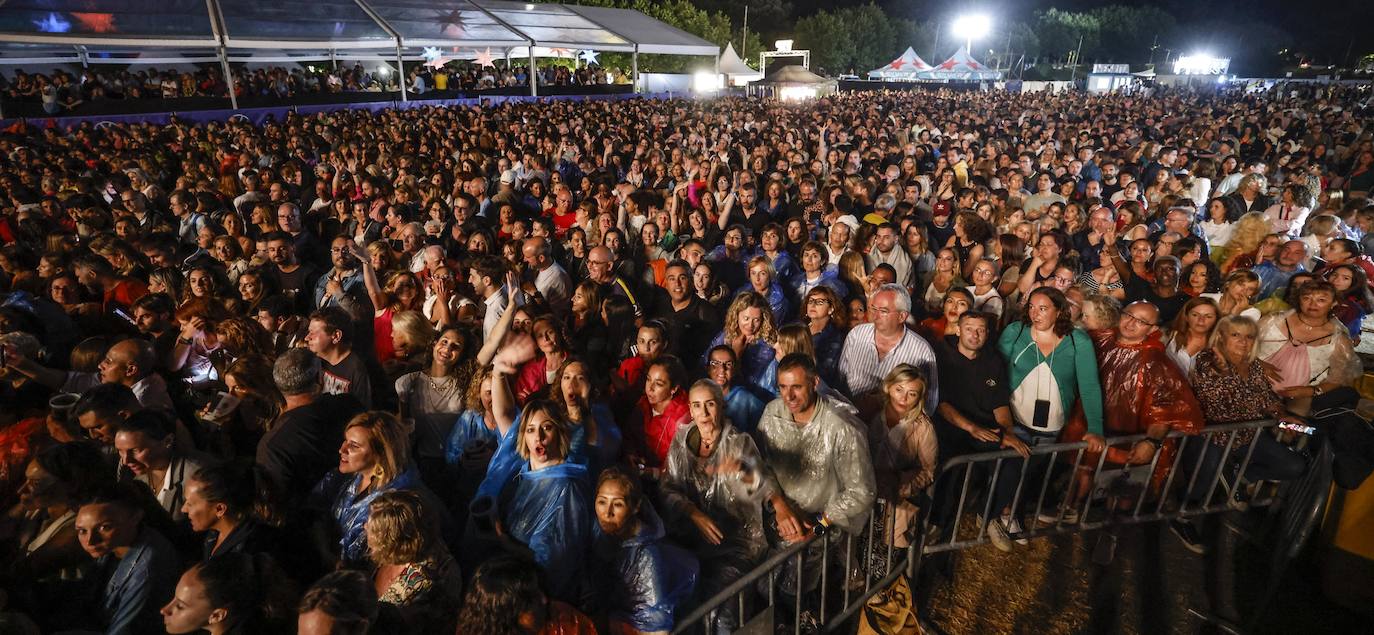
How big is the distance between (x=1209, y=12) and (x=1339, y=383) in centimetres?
16890

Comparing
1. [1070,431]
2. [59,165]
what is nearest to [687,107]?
[59,165]

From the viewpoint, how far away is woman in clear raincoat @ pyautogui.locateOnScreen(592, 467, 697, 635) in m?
2.61

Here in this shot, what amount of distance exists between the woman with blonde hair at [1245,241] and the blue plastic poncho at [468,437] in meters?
6.97

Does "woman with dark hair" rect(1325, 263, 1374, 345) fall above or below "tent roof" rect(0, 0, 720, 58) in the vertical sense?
below

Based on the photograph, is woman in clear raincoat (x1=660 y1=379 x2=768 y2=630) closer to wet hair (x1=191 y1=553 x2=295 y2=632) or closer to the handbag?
the handbag

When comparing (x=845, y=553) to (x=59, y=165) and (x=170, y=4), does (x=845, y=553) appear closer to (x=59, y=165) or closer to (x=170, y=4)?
(x=59, y=165)

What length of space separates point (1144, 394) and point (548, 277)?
440 centimetres

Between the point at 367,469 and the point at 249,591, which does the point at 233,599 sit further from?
the point at 367,469

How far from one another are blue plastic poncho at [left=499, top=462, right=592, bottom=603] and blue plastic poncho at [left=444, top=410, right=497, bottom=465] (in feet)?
2.11

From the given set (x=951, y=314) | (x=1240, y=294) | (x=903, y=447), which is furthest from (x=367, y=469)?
(x=1240, y=294)

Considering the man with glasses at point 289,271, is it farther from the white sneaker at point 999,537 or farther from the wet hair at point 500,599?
the white sneaker at point 999,537

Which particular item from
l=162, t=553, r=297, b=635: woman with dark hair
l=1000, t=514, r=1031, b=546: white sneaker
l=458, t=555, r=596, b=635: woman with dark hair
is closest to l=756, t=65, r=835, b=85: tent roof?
l=1000, t=514, r=1031, b=546: white sneaker

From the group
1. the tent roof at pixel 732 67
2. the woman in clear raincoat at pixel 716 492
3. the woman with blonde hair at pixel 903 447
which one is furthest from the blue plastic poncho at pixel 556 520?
the tent roof at pixel 732 67

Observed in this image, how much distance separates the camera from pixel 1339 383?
160 inches
